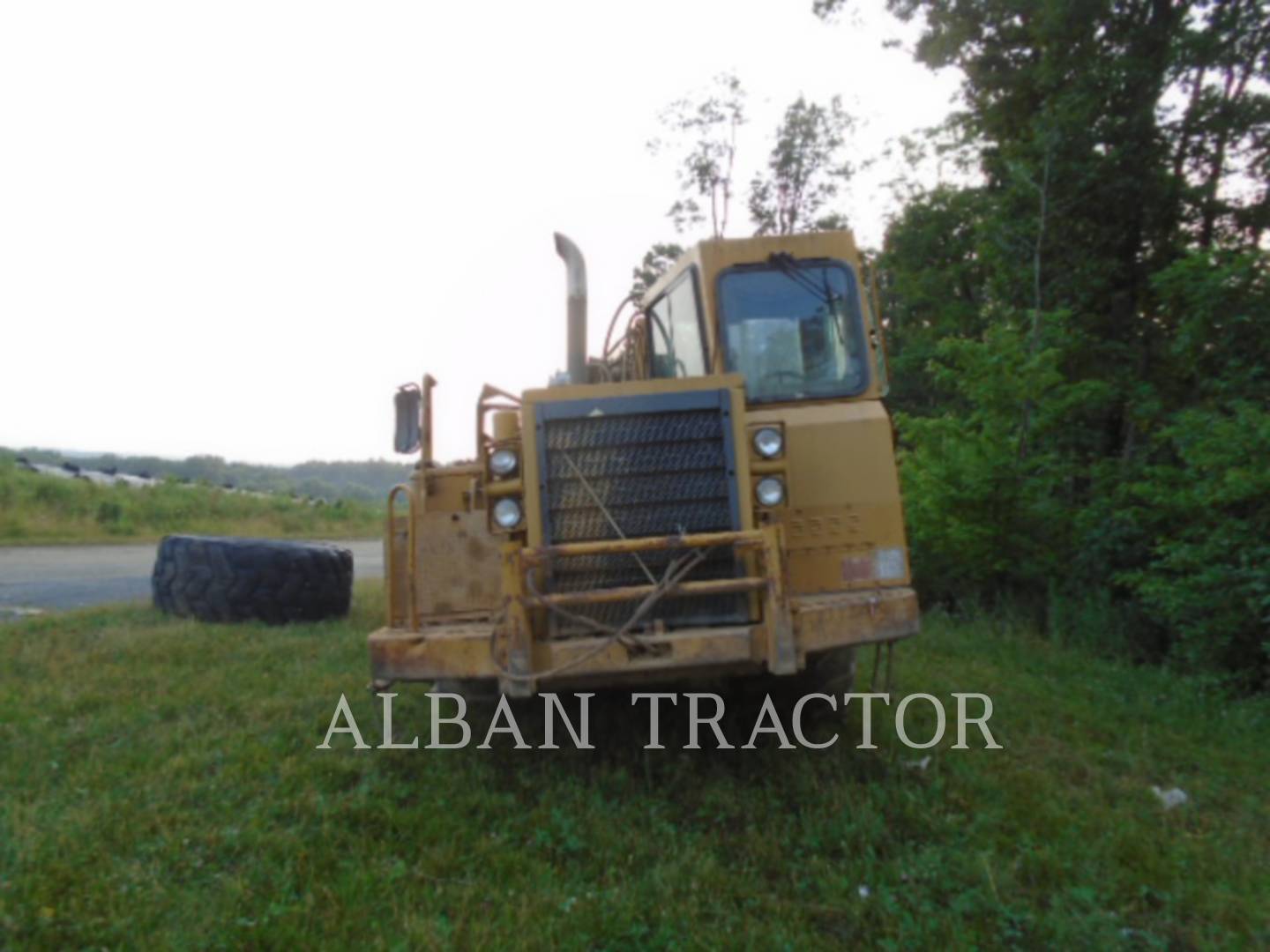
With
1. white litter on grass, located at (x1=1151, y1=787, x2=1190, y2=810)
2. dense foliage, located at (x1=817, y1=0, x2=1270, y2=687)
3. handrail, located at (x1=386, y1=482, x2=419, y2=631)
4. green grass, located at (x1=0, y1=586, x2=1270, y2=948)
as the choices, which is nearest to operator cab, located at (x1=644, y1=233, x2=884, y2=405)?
handrail, located at (x1=386, y1=482, x2=419, y2=631)

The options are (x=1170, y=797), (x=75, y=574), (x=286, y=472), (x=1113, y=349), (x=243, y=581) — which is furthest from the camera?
(x=286, y=472)

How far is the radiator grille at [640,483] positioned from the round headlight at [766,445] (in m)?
0.16

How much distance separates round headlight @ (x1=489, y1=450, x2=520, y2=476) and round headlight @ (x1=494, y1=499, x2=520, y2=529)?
5.4 inches

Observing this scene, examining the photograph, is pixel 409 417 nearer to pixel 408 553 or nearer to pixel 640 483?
pixel 408 553

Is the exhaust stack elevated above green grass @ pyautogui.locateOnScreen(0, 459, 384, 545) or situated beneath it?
elevated above

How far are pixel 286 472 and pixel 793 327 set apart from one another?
164 feet

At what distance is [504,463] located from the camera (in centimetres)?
484

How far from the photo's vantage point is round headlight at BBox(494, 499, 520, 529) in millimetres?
4777

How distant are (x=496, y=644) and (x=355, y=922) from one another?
1306 millimetres

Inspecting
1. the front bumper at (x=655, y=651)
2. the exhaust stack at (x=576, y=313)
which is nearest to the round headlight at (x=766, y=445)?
the front bumper at (x=655, y=651)

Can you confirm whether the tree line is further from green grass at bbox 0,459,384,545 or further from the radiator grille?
green grass at bbox 0,459,384,545

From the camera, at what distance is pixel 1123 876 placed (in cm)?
395

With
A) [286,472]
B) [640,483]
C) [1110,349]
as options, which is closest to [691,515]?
[640,483]

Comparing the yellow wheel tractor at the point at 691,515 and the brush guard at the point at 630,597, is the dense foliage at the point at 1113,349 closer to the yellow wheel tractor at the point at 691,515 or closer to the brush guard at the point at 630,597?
the yellow wheel tractor at the point at 691,515
